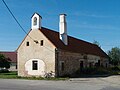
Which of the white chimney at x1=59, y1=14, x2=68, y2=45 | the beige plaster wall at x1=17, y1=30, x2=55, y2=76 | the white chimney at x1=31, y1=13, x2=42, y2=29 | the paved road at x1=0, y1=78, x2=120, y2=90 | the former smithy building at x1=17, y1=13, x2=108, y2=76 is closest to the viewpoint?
the paved road at x1=0, y1=78, x2=120, y2=90

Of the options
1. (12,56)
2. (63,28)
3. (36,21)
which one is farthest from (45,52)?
(12,56)

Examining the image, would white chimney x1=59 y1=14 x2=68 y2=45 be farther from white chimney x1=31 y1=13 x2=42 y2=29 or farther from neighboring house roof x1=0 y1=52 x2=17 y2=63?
neighboring house roof x1=0 y1=52 x2=17 y2=63

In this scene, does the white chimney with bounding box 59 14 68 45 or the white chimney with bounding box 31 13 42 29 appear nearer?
the white chimney with bounding box 31 13 42 29

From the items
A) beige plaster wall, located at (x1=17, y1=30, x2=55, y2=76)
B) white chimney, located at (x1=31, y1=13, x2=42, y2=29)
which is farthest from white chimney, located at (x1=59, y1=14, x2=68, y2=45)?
beige plaster wall, located at (x1=17, y1=30, x2=55, y2=76)

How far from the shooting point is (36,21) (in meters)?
39.3

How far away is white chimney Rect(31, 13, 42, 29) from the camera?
3888cm

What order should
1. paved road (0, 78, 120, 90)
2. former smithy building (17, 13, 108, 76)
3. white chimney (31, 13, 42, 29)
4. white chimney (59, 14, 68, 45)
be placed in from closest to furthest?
1. paved road (0, 78, 120, 90)
2. former smithy building (17, 13, 108, 76)
3. white chimney (31, 13, 42, 29)
4. white chimney (59, 14, 68, 45)

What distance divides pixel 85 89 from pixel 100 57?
128ft

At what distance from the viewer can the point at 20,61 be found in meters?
40.5

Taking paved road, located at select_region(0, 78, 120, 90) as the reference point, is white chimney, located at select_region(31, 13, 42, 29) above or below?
above

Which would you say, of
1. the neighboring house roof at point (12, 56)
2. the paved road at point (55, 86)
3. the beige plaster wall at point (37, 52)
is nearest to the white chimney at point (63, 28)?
the beige plaster wall at point (37, 52)

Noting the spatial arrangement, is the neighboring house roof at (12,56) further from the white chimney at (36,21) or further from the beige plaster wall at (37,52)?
the white chimney at (36,21)

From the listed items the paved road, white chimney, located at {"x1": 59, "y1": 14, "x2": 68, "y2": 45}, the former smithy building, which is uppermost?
white chimney, located at {"x1": 59, "y1": 14, "x2": 68, "y2": 45}

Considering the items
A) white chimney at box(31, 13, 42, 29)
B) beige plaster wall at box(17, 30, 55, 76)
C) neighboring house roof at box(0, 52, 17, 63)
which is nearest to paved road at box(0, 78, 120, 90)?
beige plaster wall at box(17, 30, 55, 76)
